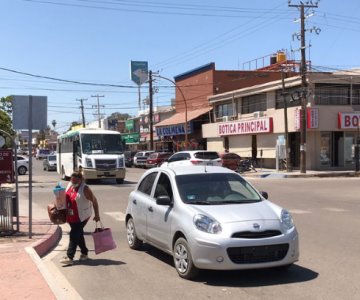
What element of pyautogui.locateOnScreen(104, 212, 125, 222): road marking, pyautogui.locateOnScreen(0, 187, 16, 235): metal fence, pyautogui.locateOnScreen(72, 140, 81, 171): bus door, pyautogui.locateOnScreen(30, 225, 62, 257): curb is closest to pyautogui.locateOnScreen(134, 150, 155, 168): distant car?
pyautogui.locateOnScreen(72, 140, 81, 171): bus door

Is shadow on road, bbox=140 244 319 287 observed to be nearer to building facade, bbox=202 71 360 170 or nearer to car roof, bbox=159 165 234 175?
car roof, bbox=159 165 234 175

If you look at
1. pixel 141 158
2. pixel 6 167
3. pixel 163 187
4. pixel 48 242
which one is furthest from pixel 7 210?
pixel 141 158

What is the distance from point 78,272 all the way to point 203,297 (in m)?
2.39

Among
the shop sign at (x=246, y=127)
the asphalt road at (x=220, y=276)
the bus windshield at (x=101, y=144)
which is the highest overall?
the shop sign at (x=246, y=127)

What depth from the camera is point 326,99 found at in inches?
1489

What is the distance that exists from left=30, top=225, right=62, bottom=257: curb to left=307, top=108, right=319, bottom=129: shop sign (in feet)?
89.7

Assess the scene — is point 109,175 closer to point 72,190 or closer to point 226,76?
point 72,190

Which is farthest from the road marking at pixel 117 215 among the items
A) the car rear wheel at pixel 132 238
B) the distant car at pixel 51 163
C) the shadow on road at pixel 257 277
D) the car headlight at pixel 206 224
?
the distant car at pixel 51 163

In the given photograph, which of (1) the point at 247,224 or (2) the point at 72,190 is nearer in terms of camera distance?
(1) the point at 247,224

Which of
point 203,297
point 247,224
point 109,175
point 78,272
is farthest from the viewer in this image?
point 109,175

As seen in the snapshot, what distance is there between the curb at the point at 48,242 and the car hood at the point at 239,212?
332 centimetres

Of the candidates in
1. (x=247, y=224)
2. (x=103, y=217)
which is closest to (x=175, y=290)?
(x=247, y=224)

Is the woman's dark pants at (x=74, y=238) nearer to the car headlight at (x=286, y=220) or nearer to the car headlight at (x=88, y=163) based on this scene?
the car headlight at (x=286, y=220)

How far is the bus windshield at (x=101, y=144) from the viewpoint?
28.3 metres
